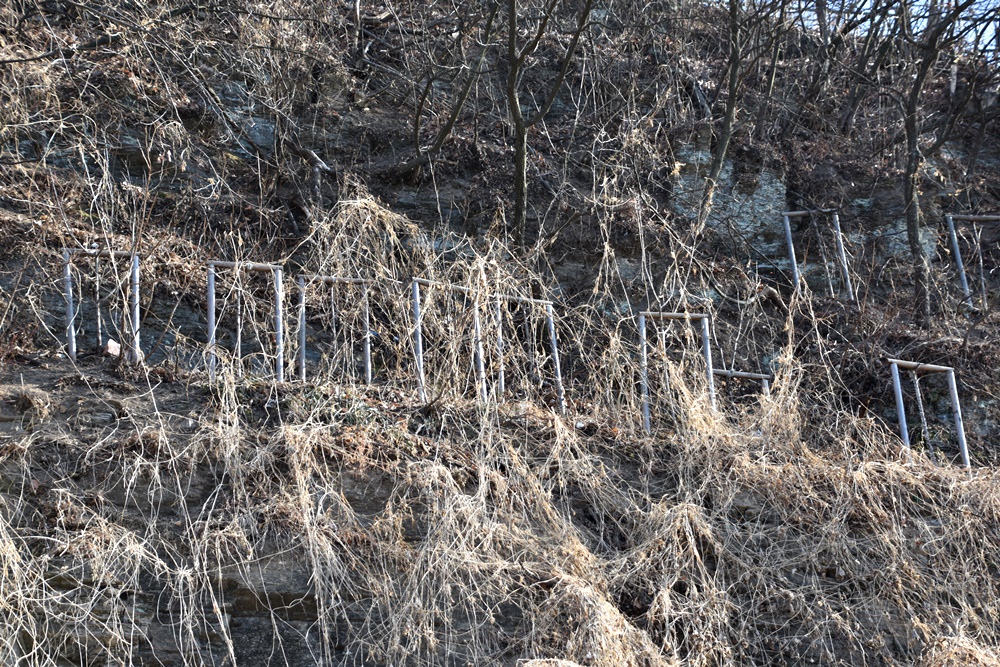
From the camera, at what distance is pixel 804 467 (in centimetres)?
573

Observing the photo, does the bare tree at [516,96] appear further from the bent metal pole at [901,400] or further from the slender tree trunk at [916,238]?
the slender tree trunk at [916,238]

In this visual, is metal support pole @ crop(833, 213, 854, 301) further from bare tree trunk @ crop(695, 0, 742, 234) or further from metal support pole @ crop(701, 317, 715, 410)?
metal support pole @ crop(701, 317, 715, 410)

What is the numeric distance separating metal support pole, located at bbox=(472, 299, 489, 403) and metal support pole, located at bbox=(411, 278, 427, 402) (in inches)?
12.6

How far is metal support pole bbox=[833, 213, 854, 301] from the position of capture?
837 cm

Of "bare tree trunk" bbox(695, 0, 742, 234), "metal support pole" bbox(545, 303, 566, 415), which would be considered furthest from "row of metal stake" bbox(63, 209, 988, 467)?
"bare tree trunk" bbox(695, 0, 742, 234)

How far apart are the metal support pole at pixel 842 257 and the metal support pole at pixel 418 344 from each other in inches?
Result: 162

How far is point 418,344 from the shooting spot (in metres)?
5.83

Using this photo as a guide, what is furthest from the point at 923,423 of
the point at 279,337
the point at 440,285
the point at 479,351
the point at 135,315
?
the point at 135,315

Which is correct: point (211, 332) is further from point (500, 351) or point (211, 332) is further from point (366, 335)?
point (500, 351)

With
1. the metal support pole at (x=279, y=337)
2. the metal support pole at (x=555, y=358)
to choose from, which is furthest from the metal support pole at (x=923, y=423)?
the metal support pole at (x=279, y=337)

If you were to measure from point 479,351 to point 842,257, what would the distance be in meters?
4.19

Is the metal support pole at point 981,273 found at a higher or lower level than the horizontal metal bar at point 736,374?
higher

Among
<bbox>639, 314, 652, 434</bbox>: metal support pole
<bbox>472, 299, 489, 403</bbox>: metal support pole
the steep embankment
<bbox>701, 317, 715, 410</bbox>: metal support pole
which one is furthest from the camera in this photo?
<bbox>701, 317, 715, 410</bbox>: metal support pole

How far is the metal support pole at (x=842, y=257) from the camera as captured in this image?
8.37m
